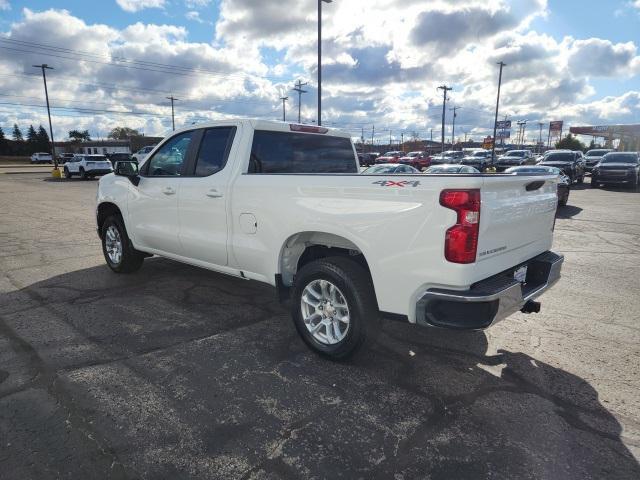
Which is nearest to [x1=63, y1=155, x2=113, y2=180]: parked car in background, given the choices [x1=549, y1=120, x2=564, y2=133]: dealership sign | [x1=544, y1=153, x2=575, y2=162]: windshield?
[x1=544, y1=153, x2=575, y2=162]: windshield

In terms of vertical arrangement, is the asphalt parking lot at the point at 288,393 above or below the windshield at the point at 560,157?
below

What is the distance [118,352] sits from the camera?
3.73 metres

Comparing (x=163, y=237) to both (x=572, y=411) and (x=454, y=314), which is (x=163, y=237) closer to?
(x=454, y=314)

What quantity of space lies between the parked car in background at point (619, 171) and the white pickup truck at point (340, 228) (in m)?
20.5

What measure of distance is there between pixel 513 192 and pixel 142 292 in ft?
14.2

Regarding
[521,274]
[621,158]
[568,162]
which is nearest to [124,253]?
[521,274]

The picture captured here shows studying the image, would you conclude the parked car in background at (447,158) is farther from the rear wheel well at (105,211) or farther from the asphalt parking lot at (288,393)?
the asphalt parking lot at (288,393)

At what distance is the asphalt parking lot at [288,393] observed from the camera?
2434mm

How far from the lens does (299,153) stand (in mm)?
4602

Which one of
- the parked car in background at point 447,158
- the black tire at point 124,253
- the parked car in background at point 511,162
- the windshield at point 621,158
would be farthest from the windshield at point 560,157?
the black tire at point 124,253

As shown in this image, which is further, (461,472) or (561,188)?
(561,188)

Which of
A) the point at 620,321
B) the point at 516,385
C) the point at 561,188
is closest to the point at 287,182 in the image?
the point at 516,385

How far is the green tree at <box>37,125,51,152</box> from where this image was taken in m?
97.0

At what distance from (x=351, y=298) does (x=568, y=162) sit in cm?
2342
